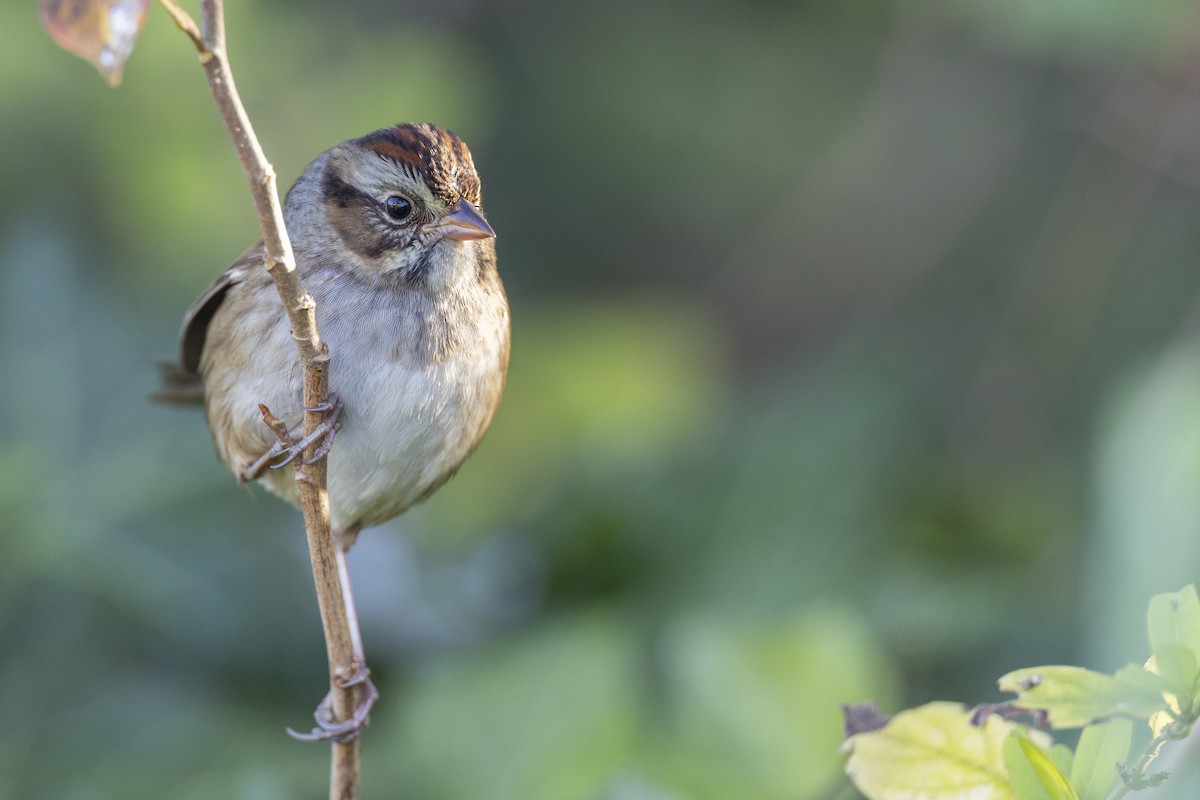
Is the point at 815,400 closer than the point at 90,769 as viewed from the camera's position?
No

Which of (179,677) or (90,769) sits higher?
(179,677)

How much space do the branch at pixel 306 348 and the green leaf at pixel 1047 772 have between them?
0.99 meters

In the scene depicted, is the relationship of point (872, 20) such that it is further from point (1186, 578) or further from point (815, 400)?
point (1186, 578)

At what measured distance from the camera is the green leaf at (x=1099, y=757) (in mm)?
1505

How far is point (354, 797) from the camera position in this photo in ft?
7.19

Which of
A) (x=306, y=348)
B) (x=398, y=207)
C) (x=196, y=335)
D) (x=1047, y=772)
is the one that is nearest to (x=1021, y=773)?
(x=1047, y=772)

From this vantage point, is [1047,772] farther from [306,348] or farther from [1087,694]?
[306,348]

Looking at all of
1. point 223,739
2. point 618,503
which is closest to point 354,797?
point 223,739

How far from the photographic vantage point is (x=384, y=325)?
256 centimetres

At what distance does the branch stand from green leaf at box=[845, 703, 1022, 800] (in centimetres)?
80

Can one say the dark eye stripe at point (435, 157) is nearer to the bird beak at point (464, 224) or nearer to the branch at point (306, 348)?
the bird beak at point (464, 224)

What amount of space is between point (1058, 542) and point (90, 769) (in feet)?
9.30

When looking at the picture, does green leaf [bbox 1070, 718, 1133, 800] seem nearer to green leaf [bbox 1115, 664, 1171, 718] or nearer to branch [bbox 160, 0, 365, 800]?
green leaf [bbox 1115, 664, 1171, 718]

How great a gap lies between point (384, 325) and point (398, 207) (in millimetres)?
238
